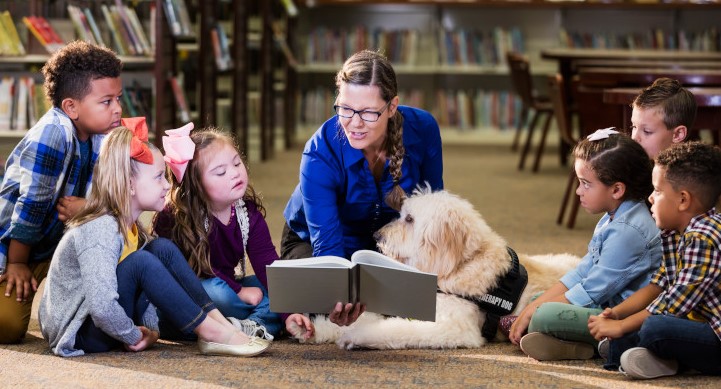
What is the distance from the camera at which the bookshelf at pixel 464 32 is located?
9.87 m

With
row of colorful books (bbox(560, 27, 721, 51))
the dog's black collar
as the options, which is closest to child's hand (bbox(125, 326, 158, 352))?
the dog's black collar

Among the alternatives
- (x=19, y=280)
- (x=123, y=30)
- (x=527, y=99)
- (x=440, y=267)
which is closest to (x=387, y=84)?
(x=440, y=267)

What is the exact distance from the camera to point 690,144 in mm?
2598

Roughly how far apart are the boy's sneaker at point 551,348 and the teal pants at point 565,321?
15 millimetres

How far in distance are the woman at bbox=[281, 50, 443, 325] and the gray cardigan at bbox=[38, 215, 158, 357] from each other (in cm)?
64

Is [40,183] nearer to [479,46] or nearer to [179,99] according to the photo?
[179,99]

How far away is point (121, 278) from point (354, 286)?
25.4 inches

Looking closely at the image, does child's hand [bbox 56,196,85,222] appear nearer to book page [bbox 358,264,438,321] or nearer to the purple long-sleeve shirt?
the purple long-sleeve shirt

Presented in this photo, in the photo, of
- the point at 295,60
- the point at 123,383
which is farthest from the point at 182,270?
the point at 295,60

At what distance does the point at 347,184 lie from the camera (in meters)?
3.12

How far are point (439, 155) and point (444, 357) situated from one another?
0.74m

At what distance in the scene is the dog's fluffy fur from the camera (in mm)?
2891

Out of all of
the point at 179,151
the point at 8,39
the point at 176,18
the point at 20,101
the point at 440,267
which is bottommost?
the point at 440,267

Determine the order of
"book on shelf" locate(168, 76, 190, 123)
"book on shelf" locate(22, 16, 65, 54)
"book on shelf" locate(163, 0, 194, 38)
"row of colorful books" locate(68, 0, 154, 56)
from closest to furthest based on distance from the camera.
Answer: "book on shelf" locate(22, 16, 65, 54) < "row of colorful books" locate(68, 0, 154, 56) < "book on shelf" locate(163, 0, 194, 38) < "book on shelf" locate(168, 76, 190, 123)
